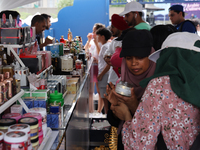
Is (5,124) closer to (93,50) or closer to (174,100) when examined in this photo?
(174,100)

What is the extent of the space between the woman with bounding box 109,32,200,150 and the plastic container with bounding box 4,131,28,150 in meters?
0.58

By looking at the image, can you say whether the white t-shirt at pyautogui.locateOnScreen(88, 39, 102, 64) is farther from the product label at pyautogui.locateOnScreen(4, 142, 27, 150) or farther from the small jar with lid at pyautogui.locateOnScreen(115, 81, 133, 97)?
the product label at pyautogui.locateOnScreen(4, 142, 27, 150)

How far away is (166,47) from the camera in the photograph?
4.18 ft

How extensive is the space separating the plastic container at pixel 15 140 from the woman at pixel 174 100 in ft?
1.92

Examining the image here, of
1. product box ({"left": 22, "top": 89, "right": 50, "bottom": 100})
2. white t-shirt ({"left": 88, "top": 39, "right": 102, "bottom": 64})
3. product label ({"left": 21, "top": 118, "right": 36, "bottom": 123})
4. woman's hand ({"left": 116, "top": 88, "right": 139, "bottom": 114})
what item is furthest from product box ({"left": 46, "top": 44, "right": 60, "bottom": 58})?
white t-shirt ({"left": 88, "top": 39, "right": 102, "bottom": 64})

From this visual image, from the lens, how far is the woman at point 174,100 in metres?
1.15

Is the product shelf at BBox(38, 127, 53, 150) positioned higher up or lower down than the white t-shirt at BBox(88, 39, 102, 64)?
lower down

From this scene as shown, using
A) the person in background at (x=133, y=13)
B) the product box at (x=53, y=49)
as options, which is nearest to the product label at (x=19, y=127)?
the product box at (x=53, y=49)

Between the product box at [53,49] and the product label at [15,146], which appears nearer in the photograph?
the product label at [15,146]

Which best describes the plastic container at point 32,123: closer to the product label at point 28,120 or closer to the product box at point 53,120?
the product label at point 28,120

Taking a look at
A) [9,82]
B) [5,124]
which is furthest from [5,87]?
[5,124]

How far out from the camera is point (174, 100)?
1.17m

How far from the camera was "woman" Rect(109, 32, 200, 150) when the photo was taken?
3.78 ft

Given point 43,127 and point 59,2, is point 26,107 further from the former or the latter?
point 59,2
